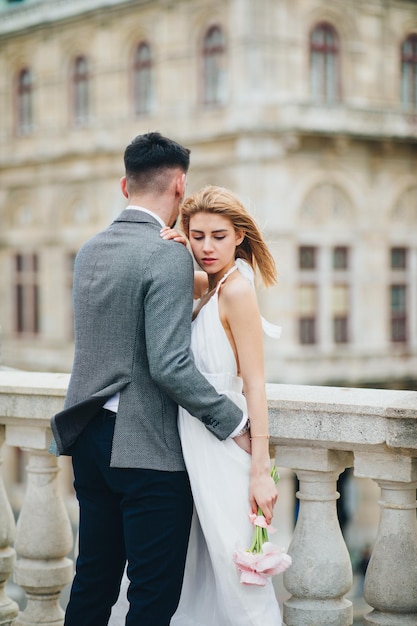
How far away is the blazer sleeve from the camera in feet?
10.7

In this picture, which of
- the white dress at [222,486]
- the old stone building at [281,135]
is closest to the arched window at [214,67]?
the old stone building at [281,135]

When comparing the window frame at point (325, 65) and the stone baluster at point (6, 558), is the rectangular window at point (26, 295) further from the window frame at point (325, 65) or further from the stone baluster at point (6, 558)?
the stone baluster at point (6, 558)

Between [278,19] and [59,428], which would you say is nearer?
[59,428]

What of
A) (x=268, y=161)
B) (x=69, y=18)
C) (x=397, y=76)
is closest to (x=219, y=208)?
(x=268, y=161)

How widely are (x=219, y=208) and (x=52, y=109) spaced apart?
72.0 ft

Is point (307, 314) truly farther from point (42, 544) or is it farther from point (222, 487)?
point (222, 487)

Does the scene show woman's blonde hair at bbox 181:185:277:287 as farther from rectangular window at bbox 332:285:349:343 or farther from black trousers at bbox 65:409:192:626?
rectangular window at bbox 332:285:349:343

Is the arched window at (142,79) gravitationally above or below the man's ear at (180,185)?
above

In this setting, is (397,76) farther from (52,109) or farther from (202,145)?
(52,109)

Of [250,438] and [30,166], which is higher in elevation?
A: [30,166]

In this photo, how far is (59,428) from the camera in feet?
11.3

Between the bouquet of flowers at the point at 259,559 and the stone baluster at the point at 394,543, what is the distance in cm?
36

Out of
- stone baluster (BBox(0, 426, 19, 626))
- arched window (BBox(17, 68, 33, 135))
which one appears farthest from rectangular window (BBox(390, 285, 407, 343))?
stone baluster (BBox(0, 426, 19, 626))

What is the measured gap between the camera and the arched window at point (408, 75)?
22.2 meters
